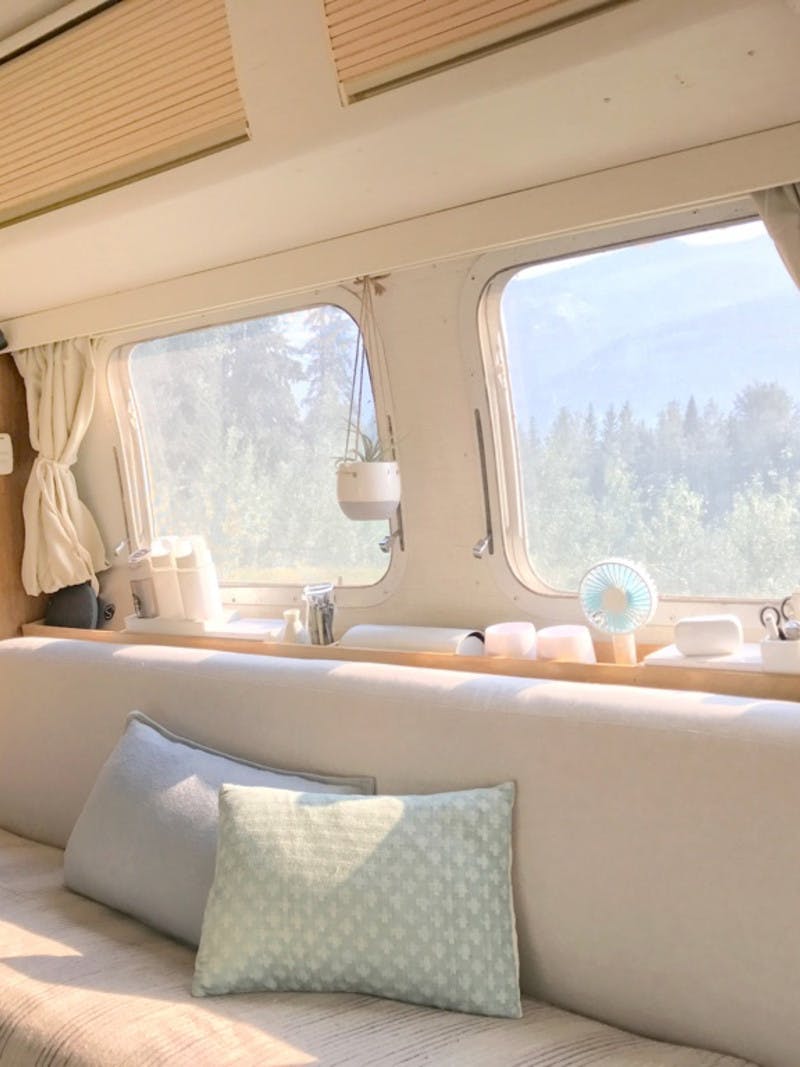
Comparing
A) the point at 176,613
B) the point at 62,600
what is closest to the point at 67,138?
the point at 176,613

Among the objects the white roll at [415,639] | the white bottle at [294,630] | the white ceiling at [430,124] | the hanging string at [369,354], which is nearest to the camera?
the white ceiling at [430,124]

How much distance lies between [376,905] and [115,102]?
184 centimetres

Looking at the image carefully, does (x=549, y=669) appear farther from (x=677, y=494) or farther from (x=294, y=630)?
(x=294, y=630)

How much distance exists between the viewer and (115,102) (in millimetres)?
2482

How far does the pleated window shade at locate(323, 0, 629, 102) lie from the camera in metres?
1.76

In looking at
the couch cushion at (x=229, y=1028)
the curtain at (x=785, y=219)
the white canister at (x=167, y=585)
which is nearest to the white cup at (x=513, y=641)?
the couch cushion at (x=229, y=1028)

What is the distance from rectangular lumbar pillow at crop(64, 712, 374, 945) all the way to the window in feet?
2.74

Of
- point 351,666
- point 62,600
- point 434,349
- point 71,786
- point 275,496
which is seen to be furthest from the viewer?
point 62,600

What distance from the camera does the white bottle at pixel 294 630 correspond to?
298 centimetres

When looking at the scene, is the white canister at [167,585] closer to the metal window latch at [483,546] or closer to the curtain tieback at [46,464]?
the curtain tieback at [46,464]

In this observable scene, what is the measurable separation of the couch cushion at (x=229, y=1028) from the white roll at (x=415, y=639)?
0.88 metres

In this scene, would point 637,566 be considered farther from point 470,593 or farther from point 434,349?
point 434,349

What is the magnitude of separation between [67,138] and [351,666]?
1432mm

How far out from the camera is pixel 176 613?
11.0 ft
